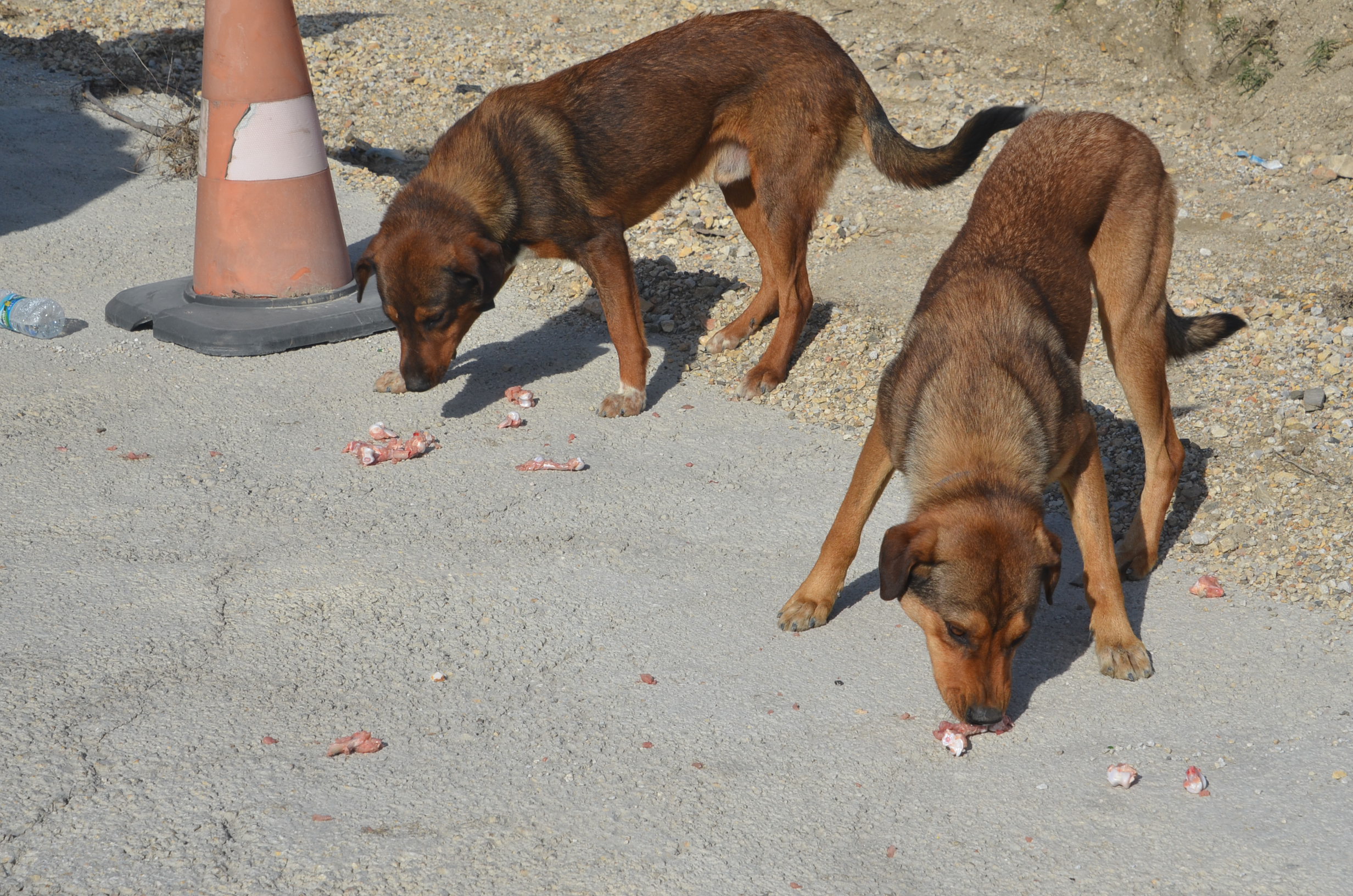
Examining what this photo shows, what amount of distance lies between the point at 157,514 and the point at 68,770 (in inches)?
67.6

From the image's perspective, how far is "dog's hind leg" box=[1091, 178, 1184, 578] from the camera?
475 centimetres

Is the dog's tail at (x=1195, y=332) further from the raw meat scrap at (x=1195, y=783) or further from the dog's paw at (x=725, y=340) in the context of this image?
the dog's paw at (x=725, y=340)

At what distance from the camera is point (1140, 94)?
11.0 meters

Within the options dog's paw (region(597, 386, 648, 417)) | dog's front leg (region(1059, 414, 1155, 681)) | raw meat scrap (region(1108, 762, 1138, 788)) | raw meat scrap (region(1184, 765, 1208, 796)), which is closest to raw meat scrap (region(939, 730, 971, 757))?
raw meat scrap (region(1108, 762, 1138, 788))

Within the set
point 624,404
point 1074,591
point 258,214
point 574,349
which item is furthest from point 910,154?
point 258,214

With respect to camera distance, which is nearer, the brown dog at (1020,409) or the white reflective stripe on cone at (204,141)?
the brown dog at (1020,409)

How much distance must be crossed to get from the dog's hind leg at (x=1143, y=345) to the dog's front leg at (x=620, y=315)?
2421 mm

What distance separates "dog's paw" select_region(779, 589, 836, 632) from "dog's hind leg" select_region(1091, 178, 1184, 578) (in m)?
1.33

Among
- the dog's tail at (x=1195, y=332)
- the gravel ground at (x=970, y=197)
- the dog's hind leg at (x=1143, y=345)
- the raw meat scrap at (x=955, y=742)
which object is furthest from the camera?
the gravel ground at (x=970, y=197)

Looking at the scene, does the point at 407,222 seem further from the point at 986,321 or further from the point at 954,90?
the point at 954,90

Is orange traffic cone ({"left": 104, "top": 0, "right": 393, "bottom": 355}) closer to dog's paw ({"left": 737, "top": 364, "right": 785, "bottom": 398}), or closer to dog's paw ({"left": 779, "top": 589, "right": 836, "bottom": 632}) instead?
dog's paw ({"left": 737, "top": 364, "right": 785, "bottom": 398})

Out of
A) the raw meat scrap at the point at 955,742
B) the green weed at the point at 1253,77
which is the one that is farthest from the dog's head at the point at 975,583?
the green weed at the point at 1253,77

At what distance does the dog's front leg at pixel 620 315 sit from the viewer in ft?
20.3

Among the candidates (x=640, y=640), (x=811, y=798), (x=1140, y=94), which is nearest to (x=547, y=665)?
(x=640, y=640)
